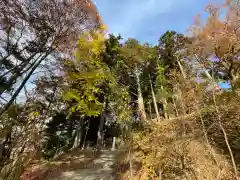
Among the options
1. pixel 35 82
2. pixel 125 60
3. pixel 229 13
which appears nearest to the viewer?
pixel 229 13

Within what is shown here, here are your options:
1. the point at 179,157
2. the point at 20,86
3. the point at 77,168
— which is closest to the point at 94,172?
the point at 77,168

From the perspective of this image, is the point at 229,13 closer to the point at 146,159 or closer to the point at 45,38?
the point at 146,159

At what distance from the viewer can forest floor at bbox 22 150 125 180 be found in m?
8.95

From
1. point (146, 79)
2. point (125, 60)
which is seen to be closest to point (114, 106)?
point (125, 60)

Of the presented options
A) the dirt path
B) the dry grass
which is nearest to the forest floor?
the dirt path

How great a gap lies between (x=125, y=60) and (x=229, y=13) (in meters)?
9.57

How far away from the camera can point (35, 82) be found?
839cm

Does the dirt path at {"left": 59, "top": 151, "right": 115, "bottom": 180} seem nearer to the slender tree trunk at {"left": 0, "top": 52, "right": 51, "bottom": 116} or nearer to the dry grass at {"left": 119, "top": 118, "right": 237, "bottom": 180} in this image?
the dry grass at {"left": 119, "top": 118, "right": 237, "bottom": 180}

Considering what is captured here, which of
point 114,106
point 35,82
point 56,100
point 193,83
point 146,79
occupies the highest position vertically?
point 146,79

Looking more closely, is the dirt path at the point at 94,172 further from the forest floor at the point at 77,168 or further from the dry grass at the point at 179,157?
the dry grass at the point at 179,157

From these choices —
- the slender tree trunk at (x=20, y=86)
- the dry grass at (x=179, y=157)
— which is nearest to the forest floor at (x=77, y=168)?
the dry grass at (x=179, y=157)

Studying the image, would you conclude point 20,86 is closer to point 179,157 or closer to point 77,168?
point 77,168

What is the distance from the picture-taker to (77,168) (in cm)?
1054

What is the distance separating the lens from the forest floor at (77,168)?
29.3ft
